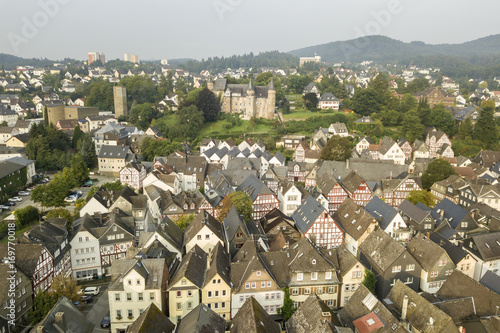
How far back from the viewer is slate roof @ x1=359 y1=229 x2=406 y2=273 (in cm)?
2780

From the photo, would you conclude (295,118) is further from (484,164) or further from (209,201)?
(209,201)

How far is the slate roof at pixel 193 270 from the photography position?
23.7 m

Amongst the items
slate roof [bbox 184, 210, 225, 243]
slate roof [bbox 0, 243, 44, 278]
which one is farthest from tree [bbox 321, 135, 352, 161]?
slate roof [bbox 0, 243, 44, 278]

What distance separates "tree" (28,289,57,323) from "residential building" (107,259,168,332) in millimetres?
4284

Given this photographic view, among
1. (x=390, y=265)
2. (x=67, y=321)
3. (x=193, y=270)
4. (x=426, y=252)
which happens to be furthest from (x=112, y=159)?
(x=426, y=252)

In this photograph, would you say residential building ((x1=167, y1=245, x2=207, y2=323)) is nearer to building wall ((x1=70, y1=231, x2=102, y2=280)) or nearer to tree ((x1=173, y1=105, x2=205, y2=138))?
building wall ((x1=70, y1=231, x2=102, y2=280))

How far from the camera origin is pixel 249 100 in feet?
279

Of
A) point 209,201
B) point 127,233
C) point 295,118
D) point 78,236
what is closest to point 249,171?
point 209,201

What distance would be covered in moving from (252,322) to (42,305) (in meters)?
14.8

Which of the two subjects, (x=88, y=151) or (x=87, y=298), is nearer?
(x=87, y=298)

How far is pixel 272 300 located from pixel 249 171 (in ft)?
86.4

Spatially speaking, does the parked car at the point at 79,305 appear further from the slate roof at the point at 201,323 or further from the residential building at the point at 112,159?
the residential building at the point at 112,159

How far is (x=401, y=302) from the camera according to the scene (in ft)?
73.5

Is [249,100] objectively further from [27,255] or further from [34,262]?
[34,262]
